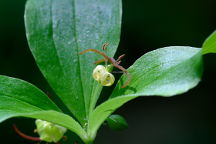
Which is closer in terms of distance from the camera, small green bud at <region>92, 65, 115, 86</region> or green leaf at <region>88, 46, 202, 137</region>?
green leaf at <region>88, 46, 202, 137</region>

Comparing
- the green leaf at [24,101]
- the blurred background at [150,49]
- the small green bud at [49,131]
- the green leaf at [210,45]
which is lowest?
the blurred background at [150,49]

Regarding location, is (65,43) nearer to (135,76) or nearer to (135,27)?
(135,76)

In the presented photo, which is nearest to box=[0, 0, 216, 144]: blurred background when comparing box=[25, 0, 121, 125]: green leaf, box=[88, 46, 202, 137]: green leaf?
box=[25, 0, 121, 125]: green leaf

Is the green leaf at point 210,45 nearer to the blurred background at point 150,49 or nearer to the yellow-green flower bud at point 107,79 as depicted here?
the yellow-green flower bud at point 107,79

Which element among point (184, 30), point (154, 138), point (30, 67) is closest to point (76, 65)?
point (30, 67)

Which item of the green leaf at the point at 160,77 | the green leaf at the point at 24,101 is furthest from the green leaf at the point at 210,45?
the green leaf at the point at 24,101

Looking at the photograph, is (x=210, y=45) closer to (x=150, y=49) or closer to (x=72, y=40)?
(x=72, y=40)

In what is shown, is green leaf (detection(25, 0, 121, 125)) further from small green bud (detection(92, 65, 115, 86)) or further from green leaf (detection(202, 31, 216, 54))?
Result: green leaf (detection(202, 31, 216, 54))
